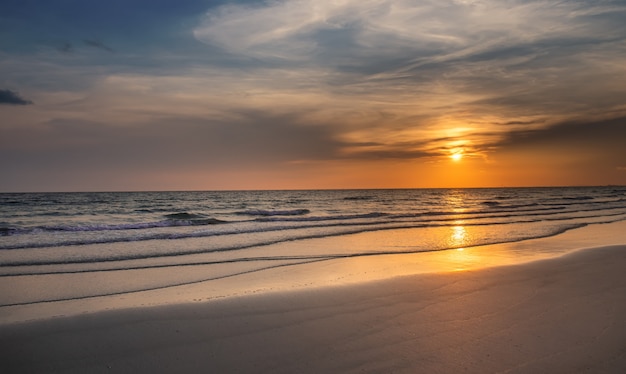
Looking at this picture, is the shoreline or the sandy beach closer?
the sandy beach

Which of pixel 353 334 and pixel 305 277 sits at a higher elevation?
pixel 353 334

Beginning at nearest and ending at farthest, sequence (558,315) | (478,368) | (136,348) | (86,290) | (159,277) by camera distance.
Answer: (478,368) → (136,348) → (558,315) → (86,290) → (159,277)

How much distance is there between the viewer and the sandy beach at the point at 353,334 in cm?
543

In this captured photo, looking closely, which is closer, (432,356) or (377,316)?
(432,356)

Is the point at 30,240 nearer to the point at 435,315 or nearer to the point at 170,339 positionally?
the point at 170,339

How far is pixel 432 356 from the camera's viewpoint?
5570 mm

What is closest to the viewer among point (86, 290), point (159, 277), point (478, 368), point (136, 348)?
point (478, 368)

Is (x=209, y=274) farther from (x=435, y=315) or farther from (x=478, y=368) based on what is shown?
(x=478, y=368)

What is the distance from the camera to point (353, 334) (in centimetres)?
637

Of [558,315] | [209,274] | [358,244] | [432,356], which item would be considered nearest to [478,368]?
[432,356]

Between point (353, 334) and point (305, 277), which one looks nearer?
point (353, 334)

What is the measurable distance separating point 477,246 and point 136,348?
1452 centimetres

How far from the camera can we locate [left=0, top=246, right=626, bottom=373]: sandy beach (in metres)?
5.43

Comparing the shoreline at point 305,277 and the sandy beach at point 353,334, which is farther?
the shoreline at point 305,277
